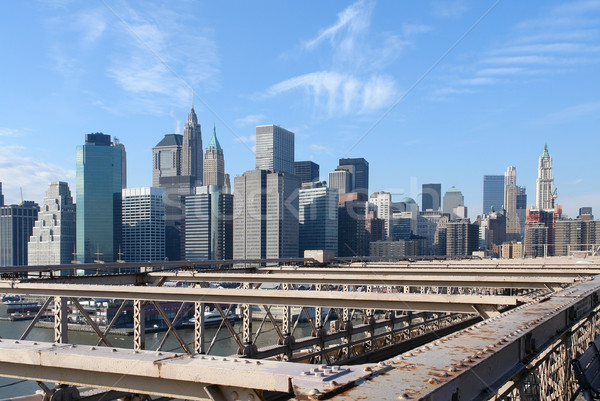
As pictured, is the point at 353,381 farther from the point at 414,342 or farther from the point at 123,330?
the point at 123,330

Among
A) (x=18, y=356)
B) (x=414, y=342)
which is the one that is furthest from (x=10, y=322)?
(x=18, y=356)

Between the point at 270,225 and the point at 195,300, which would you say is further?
the point at 270,225

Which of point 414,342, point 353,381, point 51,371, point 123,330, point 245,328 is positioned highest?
point 353,381

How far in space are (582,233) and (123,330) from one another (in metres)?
171

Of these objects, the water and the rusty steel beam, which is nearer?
the rusty steel beam

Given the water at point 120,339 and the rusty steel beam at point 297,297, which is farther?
the water at point 120,339

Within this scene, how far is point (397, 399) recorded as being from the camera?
3.36 metres

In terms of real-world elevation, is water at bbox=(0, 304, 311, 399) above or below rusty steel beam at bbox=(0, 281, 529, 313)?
below

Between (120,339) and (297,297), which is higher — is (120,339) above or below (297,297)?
below

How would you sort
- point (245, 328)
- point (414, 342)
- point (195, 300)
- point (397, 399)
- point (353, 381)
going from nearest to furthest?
point (397, 399), point (353, 381), point (195, 300), point (245, 328), point (414, 342)

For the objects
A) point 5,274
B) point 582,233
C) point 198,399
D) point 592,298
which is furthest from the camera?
point 582,233

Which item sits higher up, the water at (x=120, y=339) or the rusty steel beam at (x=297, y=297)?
the rusty steel beam at (x=297, y=297)

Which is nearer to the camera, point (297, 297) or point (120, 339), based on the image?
point (297, 297)

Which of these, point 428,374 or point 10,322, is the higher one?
point 428,374
